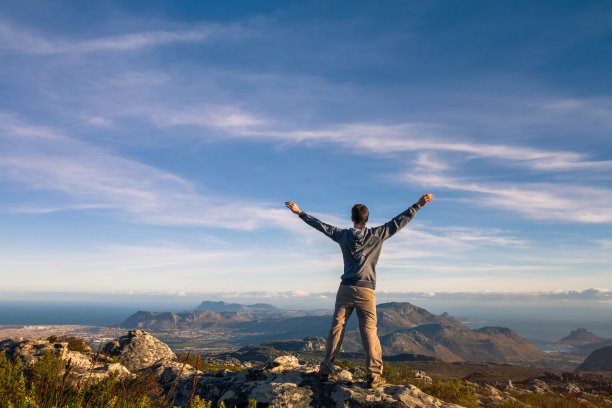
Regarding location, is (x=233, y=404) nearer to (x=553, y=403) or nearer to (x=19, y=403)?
(x=19, y=403)

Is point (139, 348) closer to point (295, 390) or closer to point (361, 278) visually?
point (295, 390)

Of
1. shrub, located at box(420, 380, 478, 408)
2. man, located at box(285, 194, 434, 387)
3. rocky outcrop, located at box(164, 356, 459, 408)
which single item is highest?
man, located at box(285, 194, 434, 387)

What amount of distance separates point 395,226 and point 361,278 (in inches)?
57.4

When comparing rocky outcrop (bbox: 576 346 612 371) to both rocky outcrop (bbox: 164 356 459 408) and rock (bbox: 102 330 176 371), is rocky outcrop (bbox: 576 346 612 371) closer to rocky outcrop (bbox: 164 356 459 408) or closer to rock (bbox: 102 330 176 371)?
rock (bbox: 102 330 176 371)

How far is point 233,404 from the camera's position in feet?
26.4

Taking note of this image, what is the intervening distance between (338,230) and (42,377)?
6.18 metres

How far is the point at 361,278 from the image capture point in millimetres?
8352

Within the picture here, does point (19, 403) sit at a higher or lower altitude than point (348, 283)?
lower

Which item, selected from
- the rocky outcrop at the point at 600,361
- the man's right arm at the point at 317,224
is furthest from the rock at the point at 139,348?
the rocky outcrop at the point at 600,361

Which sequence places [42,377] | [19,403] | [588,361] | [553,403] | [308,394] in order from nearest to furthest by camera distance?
[19,403] → [42,377] → [308,394] → [553,403] → [588,361]

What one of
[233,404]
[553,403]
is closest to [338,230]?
[233,404]

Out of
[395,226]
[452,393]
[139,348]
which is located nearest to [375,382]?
[395,226]

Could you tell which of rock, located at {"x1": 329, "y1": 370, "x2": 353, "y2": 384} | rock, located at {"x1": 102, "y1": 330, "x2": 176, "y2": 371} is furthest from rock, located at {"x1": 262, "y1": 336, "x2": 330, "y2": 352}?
rock, located at {"x1": 329, "y1": 370, "x2": 353, "y2": 384}

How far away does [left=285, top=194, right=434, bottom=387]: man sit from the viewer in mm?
8242
